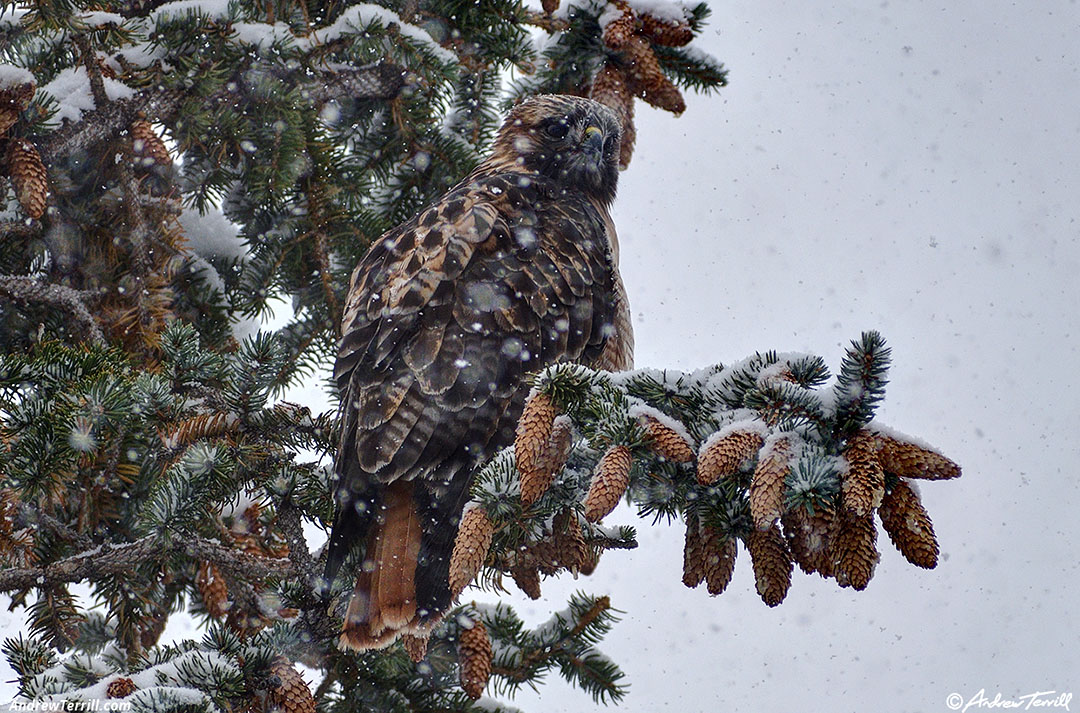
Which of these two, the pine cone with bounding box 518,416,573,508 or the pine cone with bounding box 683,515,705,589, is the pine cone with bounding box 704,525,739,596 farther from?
the pine cone with bounding box 518,416,573,508

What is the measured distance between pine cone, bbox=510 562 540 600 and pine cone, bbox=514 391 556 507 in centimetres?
64

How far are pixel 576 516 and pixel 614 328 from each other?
1.06 m

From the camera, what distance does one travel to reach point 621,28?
3.43m

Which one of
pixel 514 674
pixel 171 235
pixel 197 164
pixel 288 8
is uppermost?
pixel 288 8

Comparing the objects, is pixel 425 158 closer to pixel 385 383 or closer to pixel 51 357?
pixel 385 383

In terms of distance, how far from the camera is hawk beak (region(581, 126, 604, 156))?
136 inches

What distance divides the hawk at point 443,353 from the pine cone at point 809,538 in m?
1.05

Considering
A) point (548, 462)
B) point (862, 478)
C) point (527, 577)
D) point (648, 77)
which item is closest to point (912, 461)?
point (862, 478)

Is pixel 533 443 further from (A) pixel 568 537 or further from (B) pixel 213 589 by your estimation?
(B) pixel 213 589

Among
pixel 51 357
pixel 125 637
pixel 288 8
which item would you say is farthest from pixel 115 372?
pixel 288 8

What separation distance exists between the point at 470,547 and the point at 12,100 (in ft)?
6.52

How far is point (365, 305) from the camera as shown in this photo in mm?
2873

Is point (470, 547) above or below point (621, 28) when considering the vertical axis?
below

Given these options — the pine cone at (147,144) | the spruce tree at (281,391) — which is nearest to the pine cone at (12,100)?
the spruce tree at (281,391)
